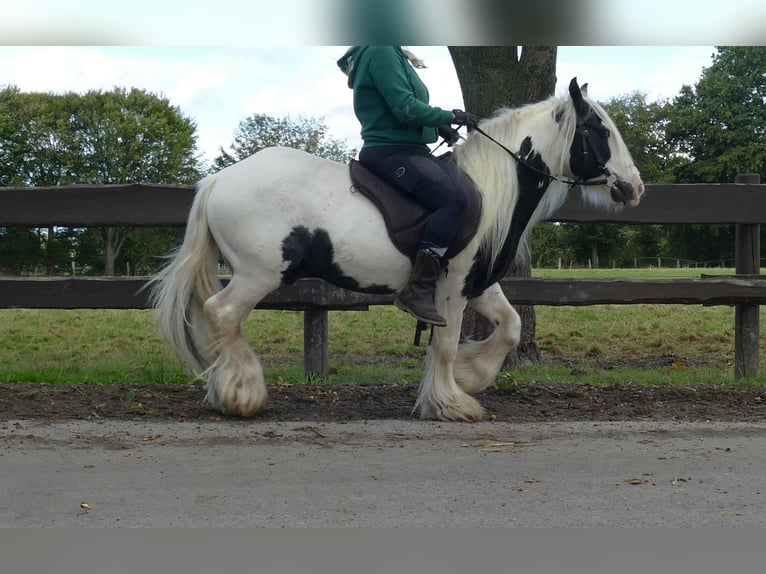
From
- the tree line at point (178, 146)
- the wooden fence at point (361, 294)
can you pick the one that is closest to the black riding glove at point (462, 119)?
the wooden fence at point (361, 294)

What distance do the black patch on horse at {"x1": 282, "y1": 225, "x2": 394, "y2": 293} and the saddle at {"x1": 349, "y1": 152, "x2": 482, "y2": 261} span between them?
1.33ft

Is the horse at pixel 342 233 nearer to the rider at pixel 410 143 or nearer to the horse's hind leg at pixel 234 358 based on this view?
the horse's hind leg at pixel 234 358

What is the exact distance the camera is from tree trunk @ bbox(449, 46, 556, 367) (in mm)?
7938

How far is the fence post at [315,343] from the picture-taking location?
760cm

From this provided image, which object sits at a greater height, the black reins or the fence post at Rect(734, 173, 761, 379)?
the black reins

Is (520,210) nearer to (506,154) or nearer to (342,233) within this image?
(506,154)

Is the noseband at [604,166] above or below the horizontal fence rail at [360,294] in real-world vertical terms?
above

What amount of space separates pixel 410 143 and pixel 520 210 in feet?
3.13

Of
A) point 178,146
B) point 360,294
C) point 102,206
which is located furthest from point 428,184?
point 178,146

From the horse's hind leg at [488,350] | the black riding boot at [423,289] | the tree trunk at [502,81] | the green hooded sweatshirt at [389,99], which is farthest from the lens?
the tree trunk at [502,81]

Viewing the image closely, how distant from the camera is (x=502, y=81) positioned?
8.07m

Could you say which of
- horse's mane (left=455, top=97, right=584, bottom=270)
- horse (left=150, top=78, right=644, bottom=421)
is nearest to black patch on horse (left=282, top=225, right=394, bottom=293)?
horse (left=150, top=78, right=644, bottom=421)

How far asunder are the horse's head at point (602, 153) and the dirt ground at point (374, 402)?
5.02ft

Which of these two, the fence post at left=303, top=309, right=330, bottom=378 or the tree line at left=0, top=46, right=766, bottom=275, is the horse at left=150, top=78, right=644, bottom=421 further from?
the tree line at left=0, top=46, right=766, bottom=275
